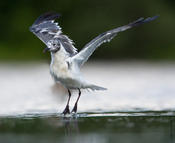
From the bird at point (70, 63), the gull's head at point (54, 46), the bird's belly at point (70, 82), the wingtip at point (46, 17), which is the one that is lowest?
the bird's belly at point (70, 82)

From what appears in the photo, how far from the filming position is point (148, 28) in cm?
3222

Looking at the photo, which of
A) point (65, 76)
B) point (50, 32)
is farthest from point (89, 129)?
point (50, 32)

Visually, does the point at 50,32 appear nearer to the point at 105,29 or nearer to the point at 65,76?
the point at 65,76

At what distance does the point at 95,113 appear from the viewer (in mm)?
12492

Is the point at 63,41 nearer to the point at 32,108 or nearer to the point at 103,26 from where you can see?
the point at 32,108

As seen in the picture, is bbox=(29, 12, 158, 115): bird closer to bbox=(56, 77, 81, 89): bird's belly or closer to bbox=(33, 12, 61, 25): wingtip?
bbox=(56, 77, 81, 89): bird's belly

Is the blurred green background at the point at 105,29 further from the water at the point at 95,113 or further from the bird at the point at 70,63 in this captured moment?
the bird at the point at 70,63

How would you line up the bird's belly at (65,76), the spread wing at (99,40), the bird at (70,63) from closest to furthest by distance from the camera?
the spread wing at (99,40) → the bird at (70,63) → the bird's belly at (65,76)

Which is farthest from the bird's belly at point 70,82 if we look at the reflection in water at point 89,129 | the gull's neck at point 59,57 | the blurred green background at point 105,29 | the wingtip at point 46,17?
the blurred green background at point 105,29

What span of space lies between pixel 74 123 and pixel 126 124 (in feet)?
3.26

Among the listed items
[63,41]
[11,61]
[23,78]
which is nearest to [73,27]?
[11,61]

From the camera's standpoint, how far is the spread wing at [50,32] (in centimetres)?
1356

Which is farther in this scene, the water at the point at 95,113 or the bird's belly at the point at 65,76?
the bird's belly at the point at 65,76

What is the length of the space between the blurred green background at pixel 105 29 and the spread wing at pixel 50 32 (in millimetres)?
15755
